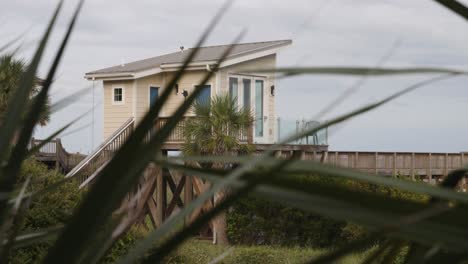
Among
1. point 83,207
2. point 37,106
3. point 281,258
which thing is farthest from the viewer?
point 281,258

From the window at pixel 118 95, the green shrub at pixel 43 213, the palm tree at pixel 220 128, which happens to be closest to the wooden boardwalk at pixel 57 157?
the window at pixel 118 95

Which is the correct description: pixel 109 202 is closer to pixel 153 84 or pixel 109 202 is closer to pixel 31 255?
pixel 31 255

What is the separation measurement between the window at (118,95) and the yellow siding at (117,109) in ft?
0.32

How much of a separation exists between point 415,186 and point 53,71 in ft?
1.18

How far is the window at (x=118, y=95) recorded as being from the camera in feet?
77.5

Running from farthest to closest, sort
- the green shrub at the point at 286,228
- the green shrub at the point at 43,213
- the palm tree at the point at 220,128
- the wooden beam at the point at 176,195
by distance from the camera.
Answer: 1. the wooden beam at the point at 176,195
2. the palm tree at the point at 220,128
3. the green shrub at the point at 286,228
4. the green shrub at the point at 43,213

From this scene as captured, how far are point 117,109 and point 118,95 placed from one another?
0.51 metres

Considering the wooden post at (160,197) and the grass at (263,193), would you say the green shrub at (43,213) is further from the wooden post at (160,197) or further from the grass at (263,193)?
the wooden post at (160,197)

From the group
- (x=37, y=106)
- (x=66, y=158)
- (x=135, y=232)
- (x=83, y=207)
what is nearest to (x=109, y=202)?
(x=83, y=207)

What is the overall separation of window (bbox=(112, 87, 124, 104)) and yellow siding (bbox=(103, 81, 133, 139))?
10 centimetres

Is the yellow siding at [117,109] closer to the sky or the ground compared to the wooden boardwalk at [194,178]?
closer to the sky

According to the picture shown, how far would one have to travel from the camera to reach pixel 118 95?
939 inches

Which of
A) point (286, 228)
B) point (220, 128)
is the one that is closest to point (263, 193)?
point (286, 228)

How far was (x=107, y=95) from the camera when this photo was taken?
79.3 feet
